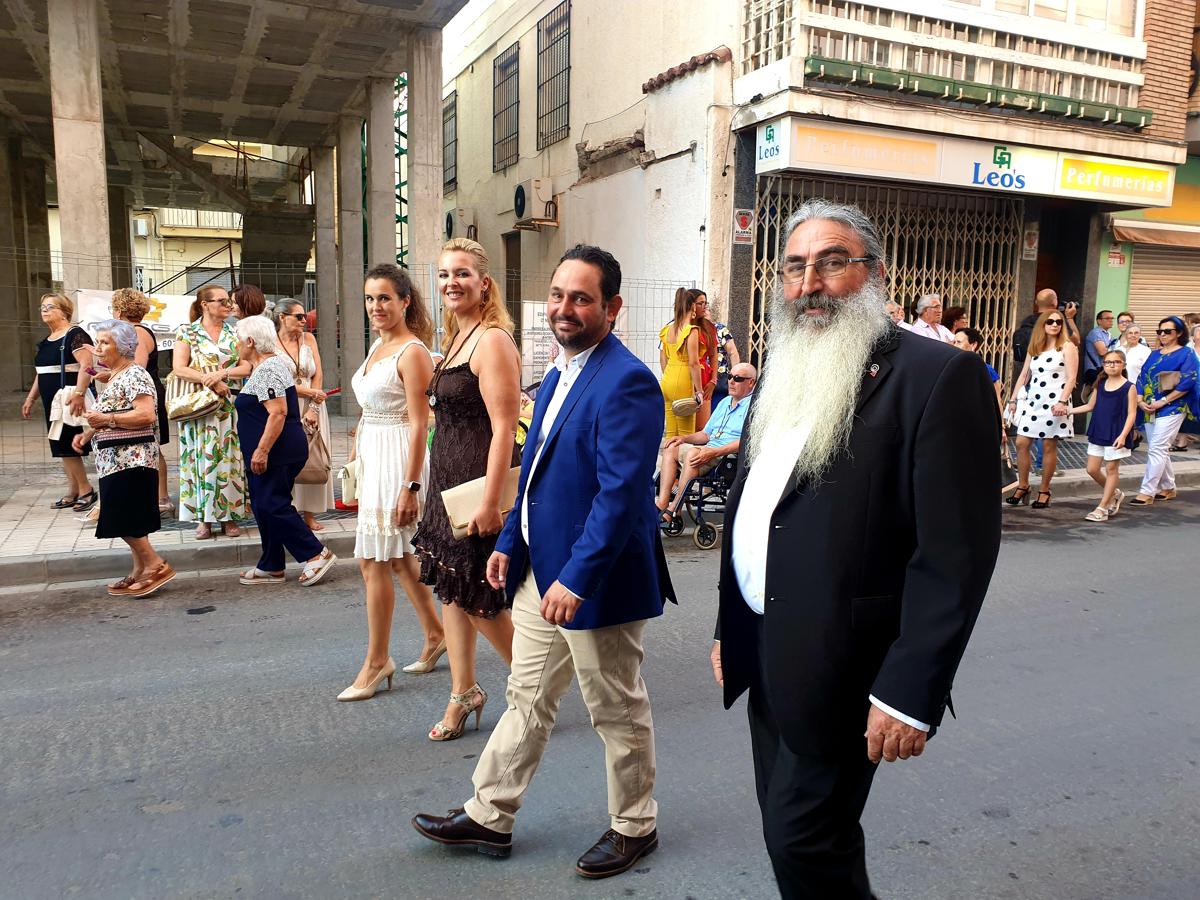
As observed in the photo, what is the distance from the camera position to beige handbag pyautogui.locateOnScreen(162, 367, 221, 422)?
270 inches

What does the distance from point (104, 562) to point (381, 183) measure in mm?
8850

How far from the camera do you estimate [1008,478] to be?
32.9ft

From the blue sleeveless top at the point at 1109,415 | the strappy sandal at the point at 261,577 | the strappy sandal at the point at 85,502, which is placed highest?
the blue sleeveless top at the point at 1109,415

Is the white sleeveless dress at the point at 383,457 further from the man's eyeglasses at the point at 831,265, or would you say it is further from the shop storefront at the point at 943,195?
the shop storefront at the point at 943,195

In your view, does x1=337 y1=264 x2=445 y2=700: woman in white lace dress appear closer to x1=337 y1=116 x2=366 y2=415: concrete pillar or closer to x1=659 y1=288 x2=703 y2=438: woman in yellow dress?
x1=659 y1=288 x2=703 y2=438: woman in yellow dress

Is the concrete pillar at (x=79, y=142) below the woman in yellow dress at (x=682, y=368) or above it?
above

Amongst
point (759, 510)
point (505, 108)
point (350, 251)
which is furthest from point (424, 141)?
point (759, 510)

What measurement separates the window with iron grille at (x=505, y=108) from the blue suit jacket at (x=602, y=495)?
15959 millimetres

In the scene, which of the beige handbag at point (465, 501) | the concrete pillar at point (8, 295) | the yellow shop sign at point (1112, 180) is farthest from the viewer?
the concrete pillar at point (8, 295)

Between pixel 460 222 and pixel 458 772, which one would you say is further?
pixel 460 222

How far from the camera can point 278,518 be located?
19.8 feet

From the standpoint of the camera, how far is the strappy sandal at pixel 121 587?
5945mm

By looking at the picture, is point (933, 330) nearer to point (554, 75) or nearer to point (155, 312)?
point (155, 312)

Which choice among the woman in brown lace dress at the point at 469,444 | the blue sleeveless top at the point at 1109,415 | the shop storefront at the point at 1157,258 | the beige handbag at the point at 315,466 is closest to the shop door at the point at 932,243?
the shop storefront at the point at 1157,258
